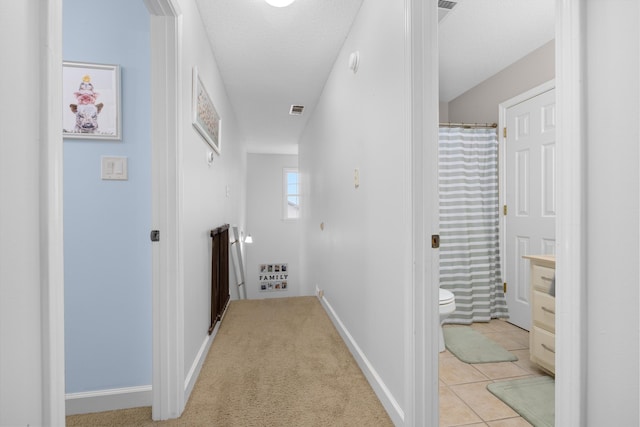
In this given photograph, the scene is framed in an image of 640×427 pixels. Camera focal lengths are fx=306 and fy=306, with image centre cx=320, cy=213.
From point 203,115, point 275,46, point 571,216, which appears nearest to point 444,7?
point 275,46

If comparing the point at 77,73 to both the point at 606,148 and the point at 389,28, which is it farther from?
the point at 606,148

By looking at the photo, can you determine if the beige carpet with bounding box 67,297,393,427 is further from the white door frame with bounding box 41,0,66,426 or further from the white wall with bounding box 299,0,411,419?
the white door frame with bounding box 41,0,66,426

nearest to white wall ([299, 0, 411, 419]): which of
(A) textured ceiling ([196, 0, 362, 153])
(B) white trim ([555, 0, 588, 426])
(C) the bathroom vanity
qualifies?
(A) textured ceiling ([196, 0, 362, 153])

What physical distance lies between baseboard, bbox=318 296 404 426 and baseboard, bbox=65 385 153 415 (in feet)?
3.97

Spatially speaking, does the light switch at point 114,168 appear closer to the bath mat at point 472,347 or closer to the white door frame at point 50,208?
the white door frame at point 50,208

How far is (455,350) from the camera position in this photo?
2.33 meters

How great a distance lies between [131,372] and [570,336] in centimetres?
190

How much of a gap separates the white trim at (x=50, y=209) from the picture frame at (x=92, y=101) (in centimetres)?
98

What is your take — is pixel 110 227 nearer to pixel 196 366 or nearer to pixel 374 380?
pixel 196 366

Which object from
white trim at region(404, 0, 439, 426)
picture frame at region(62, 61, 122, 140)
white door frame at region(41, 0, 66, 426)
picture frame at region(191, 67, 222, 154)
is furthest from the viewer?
picture frame at region(191, 67, 222, 154)

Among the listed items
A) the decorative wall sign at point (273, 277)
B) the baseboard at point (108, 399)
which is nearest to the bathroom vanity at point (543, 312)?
the baseboard at point (108, 399)

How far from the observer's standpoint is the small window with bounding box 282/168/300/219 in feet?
23.0

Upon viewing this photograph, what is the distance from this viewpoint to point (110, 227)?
5.21 feet

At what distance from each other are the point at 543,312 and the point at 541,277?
0.22 meters
